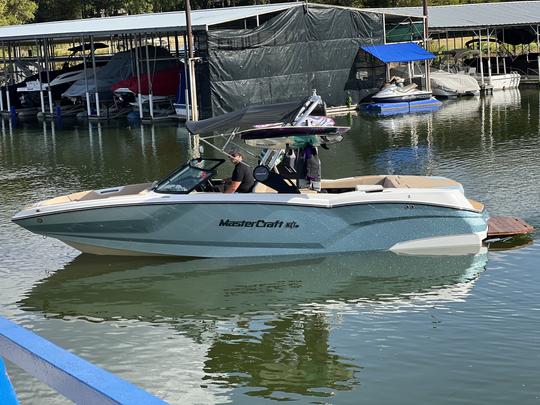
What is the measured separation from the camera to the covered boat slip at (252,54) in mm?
37594

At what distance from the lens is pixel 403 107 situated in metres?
39.9

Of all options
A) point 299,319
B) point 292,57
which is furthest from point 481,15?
point 299,319

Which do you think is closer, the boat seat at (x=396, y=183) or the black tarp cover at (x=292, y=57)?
the boat seat at (x=396, y=183)

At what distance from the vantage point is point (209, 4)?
75688 mm

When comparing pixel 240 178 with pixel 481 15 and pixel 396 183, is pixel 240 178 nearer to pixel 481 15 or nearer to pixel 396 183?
pixel 396 183

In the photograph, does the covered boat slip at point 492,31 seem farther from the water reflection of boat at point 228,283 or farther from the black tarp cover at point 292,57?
the water reflection of boat at point 228,283

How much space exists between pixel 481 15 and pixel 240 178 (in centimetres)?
4060

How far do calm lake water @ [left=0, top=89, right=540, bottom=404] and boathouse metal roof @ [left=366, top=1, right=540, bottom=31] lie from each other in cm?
2977

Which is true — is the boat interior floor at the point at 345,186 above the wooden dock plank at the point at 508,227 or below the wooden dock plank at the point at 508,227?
above

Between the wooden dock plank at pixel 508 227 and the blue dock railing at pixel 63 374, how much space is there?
40.6 ft

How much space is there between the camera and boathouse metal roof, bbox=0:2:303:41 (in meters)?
37.8

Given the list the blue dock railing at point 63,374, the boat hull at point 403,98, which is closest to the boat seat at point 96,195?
the blue dock railing at point 63,374

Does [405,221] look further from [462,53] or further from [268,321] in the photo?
[462,53]

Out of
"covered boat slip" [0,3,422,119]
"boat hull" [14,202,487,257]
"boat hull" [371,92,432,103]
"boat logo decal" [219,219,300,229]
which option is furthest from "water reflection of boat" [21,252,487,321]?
"boat hull" [371,92,432,103]
